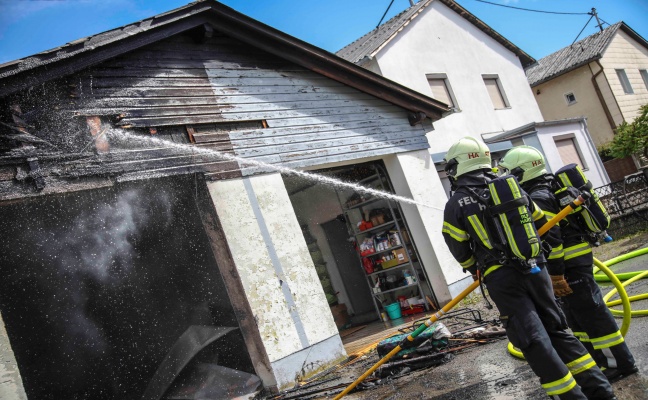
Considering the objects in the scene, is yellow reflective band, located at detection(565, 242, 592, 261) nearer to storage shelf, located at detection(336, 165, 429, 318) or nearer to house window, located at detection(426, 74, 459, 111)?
storage shelf, located at detection(336, 165, 429, 318)

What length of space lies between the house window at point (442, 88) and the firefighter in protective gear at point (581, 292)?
1222 cm

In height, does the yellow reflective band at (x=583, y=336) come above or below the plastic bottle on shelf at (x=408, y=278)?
below

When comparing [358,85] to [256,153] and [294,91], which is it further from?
[256,153]

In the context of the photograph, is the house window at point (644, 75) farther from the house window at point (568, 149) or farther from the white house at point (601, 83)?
the house window at point (568, 149)

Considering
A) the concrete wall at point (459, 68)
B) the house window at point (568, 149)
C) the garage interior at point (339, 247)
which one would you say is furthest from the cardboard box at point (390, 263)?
the house window at point (568, 149)

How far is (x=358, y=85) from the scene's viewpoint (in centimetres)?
950

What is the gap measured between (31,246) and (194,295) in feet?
7.90

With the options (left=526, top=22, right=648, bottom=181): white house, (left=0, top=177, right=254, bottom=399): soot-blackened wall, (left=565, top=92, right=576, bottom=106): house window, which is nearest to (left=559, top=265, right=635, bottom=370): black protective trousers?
(left=0, top=177, right=254, bottom=399): soot-blackened wall

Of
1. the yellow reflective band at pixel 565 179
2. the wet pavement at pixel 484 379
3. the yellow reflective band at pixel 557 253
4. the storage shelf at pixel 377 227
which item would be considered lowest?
the wet pavement at pixel 484 379

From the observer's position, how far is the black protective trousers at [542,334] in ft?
10.1

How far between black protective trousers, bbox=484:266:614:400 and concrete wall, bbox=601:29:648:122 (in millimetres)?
24004

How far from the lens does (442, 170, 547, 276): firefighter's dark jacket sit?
11.3ft

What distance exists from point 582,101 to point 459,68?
10.7 metres

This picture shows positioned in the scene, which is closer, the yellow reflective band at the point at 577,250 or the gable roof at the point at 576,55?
the yellow reflective band at the point at 577,250
